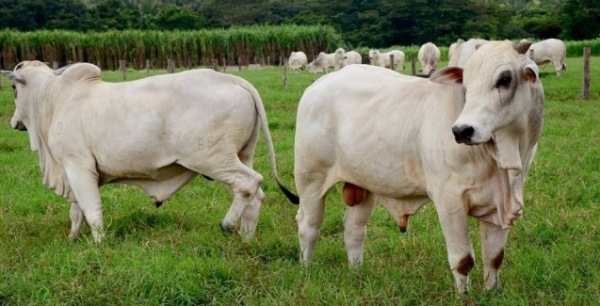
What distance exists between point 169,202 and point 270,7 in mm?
69908

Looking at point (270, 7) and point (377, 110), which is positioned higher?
point (377, 110)

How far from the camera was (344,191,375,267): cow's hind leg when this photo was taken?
5.02 meters

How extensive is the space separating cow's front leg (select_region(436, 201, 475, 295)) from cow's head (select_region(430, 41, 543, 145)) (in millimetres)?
507

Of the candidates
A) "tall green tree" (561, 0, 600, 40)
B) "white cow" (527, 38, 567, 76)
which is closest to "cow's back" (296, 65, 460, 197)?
"white cow" (527, 38, 567, 76)

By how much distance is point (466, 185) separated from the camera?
Answer: 3867 millimetres

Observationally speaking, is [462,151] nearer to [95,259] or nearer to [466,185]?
[466,185]

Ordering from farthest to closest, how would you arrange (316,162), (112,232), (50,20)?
(50,20)
(112,232)
(316,162)

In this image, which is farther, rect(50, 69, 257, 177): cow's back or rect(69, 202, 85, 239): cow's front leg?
rect(69, 202, 85, 239): cow's front leg

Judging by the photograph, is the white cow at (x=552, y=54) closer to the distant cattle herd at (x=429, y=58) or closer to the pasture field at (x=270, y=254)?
the distant cattle herd at (x=429, y=58)

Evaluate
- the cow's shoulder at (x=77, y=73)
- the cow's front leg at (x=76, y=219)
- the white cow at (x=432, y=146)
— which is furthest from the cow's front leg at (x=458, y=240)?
the cow's shoulder at (x=77, y=73)

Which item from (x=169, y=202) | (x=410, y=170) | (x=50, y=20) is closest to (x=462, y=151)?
(x=410, y=170)

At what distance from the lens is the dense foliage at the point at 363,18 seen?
52750 mm

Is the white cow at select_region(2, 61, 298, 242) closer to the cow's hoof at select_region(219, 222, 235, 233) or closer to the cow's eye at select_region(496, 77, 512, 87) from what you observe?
the cow's hoof at select_region(219, 222, 235, 233)

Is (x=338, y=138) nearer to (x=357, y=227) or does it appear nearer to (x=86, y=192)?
(x=357, y=227)
